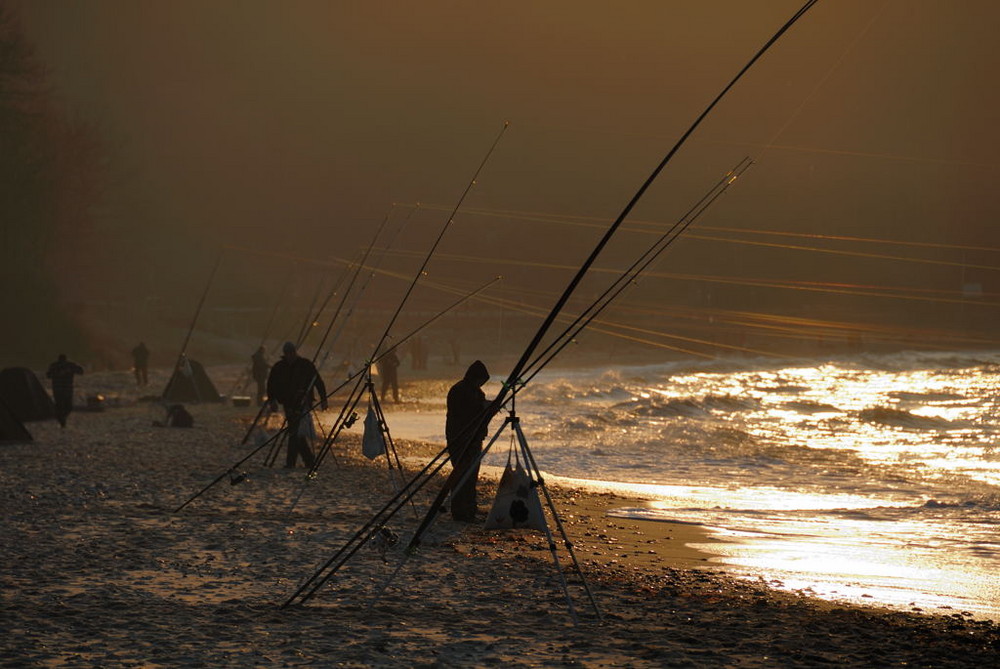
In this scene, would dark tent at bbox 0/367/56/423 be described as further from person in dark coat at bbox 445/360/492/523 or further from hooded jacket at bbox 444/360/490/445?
hooded jacket at bbox 444/360/490/445

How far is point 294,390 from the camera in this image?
1566 centimetres

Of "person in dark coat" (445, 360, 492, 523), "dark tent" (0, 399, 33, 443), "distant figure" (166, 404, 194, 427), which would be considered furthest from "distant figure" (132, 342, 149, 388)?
"person in dark coat" (445, 360, 492, 523)

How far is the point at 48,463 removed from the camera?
634 inches

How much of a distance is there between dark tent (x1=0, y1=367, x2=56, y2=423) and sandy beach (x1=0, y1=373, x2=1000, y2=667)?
9.81m

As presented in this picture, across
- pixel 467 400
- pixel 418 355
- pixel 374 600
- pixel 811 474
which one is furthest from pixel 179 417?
pixel 418 355

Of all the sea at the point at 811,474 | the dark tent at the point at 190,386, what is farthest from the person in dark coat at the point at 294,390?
the dark tent at the point at 190,386

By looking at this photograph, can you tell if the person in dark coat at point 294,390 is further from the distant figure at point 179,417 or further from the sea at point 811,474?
the distant figure at point 179,417

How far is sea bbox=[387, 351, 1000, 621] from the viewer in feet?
35.1

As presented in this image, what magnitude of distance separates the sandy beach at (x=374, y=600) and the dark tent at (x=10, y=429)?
208 inches

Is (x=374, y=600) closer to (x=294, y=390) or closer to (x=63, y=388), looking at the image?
(x=294, y=390)

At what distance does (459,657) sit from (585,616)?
1.41 m

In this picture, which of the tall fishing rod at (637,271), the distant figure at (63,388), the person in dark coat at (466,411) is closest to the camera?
the tall fishing rod at (637,271)

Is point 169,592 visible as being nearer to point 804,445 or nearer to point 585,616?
point 585,616

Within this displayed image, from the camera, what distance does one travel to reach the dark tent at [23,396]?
22.9m
